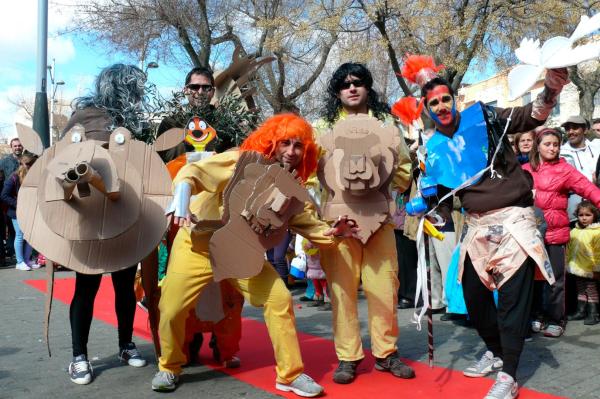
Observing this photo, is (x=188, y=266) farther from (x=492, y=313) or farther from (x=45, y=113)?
(x=45, y=113)

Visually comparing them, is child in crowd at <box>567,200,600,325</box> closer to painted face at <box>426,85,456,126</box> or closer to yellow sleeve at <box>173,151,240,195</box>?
painted face at <box>426,85,456,126</box>

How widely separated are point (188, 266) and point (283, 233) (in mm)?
552

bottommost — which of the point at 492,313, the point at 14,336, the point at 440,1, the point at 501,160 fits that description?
the point at 14,336

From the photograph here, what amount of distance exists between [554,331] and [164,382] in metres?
3.07

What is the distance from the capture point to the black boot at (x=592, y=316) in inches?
206

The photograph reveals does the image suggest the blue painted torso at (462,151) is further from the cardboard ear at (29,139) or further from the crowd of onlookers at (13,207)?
the crowd of onlookers at (13,207)

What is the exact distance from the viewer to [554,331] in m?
4.83

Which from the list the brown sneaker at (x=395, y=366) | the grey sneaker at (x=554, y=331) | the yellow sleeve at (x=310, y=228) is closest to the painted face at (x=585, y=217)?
the grey sneaker at (x=554, y=331)

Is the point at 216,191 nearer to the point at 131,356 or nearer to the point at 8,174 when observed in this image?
the point at 131,356

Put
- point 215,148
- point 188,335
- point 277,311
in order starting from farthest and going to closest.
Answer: point 215,148 → point 188,335 → point 277,311

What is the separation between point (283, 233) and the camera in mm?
3449

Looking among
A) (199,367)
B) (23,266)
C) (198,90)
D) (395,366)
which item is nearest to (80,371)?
(199,367)

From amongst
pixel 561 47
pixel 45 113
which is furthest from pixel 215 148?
pixel 45 113

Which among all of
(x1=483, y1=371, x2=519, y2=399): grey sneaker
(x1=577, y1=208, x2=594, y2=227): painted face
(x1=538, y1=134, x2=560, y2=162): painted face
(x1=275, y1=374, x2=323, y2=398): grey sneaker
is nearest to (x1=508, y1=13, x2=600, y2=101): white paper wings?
(x1=483, y1=371, x2=519, y2=399): grey sneaker
